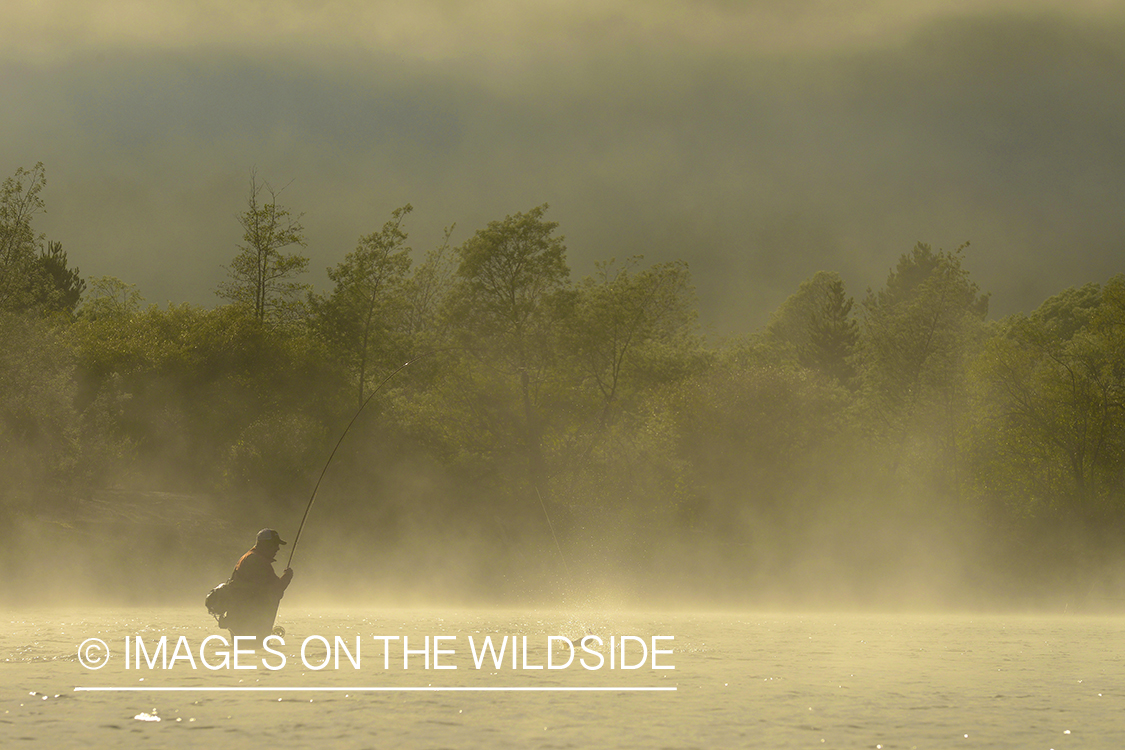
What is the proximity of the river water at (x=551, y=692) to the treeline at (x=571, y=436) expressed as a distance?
28.2 metres

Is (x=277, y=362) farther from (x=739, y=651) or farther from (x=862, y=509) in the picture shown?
(x=739, y=651)

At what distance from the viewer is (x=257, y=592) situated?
2311 cm

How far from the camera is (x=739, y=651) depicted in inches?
1085

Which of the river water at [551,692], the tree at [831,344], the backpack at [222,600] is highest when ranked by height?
the tree at [831,344]

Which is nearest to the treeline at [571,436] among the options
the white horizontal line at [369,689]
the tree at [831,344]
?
the white horizontal line at [369,689]

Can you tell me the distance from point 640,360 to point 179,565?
32.2 meters

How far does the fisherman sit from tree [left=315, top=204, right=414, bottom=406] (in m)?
47.4

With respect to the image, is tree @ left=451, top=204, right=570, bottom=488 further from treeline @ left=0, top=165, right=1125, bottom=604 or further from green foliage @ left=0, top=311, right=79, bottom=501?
green foliage @ left=0, top=311, right=79, bottom=501

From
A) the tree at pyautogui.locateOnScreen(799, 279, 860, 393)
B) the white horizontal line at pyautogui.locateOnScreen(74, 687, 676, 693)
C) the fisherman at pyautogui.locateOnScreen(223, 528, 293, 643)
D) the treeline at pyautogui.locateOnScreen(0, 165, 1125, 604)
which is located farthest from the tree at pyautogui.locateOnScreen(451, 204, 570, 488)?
the tree at pyautogui.locateOnScreen(799, 279, 860, 393)

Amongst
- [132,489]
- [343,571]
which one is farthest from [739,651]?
[132,489]

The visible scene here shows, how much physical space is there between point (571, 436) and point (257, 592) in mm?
43885

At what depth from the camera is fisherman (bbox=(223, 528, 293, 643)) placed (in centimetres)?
2305

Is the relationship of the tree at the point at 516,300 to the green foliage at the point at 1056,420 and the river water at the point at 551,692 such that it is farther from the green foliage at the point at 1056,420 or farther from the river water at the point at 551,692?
the river water at the point at 551,692

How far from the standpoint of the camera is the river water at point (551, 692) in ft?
45.3
